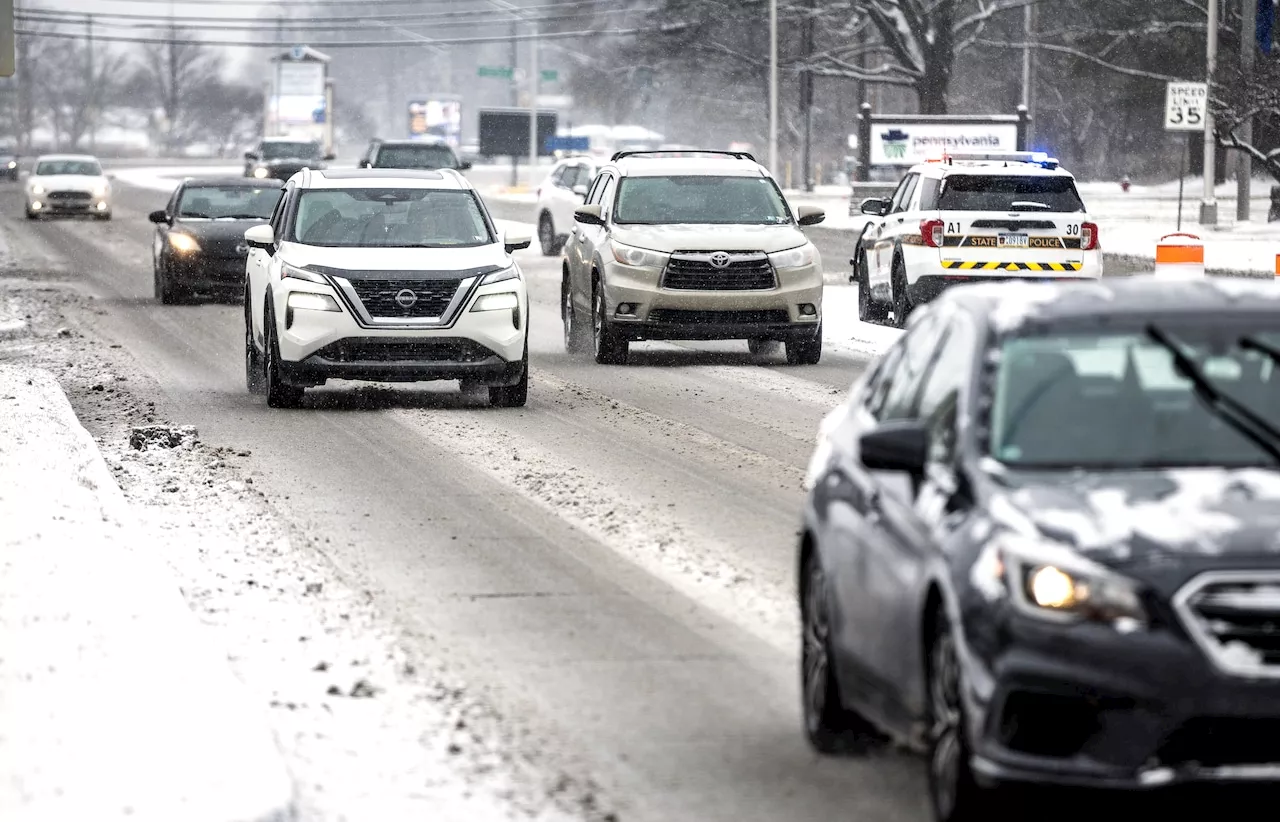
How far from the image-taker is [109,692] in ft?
26.2

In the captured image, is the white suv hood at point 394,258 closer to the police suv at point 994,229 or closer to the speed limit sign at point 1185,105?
the police suv at point 994,229

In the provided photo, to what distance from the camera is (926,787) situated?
22.8 feet

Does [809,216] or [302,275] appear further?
[809,216]

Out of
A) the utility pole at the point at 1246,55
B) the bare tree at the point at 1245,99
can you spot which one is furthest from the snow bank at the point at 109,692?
the utility pole at the point at 1246,55

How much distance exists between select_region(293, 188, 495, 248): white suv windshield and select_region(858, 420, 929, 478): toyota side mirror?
12.6 meters

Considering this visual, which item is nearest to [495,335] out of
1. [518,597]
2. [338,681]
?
[518,597]

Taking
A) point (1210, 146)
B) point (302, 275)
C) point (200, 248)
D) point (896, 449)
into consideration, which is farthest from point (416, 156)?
point (896, 449)

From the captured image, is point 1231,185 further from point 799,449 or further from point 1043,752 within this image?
point 1043,752

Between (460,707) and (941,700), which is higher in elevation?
(941,700)

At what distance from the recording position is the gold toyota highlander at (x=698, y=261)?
72.4ft

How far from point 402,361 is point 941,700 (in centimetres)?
1233

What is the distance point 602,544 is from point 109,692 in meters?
4.20

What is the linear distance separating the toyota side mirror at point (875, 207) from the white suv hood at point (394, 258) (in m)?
7.53

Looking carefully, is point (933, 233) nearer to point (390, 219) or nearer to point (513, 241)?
point (513, 241)
